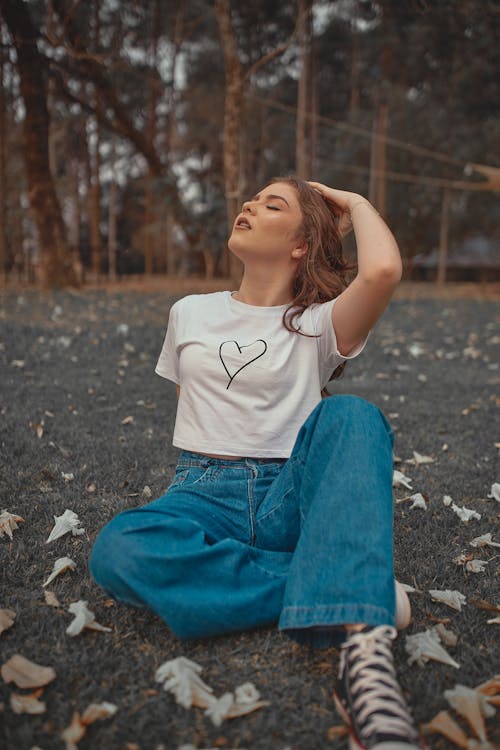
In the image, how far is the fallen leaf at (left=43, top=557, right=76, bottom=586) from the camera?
6.88ft

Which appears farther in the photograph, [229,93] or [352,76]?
[352,76]

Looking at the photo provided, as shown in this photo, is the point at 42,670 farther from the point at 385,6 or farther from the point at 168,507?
the point at 385,6

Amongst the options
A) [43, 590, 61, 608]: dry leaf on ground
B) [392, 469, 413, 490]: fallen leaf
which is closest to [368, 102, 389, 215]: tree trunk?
[392, 469, 413, 490]: fallen leaf

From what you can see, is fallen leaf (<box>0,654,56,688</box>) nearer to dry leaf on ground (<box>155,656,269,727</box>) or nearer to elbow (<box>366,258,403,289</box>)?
dry leaf on ground (<box>155,656,269,727</box>)

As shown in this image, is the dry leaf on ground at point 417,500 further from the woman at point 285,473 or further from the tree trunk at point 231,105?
the tree trunk at point 231,105

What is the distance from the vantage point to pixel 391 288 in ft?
6.25

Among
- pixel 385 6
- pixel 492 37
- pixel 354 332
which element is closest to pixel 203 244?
pixel 385 6

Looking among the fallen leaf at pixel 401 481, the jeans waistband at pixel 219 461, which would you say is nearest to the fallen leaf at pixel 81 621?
the jeans waistband at pixel 219 461

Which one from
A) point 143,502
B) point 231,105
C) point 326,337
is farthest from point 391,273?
point 231,105

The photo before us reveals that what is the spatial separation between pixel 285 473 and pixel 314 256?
2.25 ft

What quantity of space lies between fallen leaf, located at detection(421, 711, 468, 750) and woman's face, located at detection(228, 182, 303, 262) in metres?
1.31

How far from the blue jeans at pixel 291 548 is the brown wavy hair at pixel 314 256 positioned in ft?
1.39

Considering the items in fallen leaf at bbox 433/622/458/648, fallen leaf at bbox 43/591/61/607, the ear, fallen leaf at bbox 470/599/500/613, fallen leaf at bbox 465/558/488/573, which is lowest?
fallen leaf at bbox 465/558/488/573

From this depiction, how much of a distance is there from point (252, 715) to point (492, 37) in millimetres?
18477
